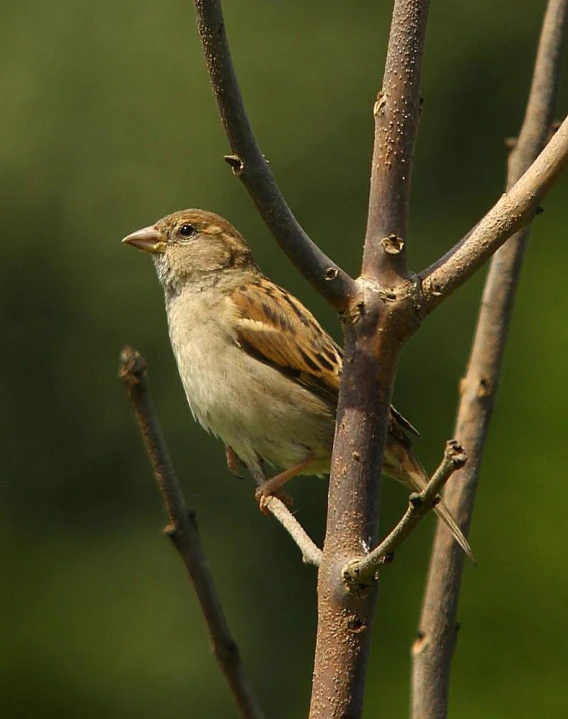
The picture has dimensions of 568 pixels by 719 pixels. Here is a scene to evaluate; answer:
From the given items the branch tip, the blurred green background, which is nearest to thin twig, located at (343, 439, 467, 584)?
the branch tip

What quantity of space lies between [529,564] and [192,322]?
3.42 metres

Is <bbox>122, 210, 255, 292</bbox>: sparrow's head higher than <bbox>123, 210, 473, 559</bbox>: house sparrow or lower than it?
higher

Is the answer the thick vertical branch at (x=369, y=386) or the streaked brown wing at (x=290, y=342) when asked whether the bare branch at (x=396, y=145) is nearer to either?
the thick vertical branch at (x=369, y=386)

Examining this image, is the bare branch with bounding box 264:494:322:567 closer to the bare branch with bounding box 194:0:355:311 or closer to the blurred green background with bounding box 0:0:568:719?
the bare branch with bounding box 194:0:355:311

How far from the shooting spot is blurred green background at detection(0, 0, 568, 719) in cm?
964

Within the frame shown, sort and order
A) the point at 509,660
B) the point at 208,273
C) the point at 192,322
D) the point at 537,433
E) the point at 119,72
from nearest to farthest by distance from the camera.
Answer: the point at 192,322 → the point at 208,273 → the point at 509,660 → the point at 537,433 → the point at 119,72

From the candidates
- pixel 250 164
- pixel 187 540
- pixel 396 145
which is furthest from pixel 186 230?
pixel 250 164

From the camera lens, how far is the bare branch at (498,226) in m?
1.92

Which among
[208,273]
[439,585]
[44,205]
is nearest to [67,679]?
[44,205]

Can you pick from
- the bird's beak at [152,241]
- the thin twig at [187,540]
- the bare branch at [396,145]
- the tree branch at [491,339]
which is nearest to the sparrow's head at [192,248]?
the bird's beak at [152,241]

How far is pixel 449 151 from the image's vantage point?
1111cm

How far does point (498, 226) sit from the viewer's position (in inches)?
75.9

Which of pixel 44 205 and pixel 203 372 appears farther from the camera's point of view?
pixel 44 205

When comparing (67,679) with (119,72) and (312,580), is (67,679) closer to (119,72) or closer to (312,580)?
(312,580)
